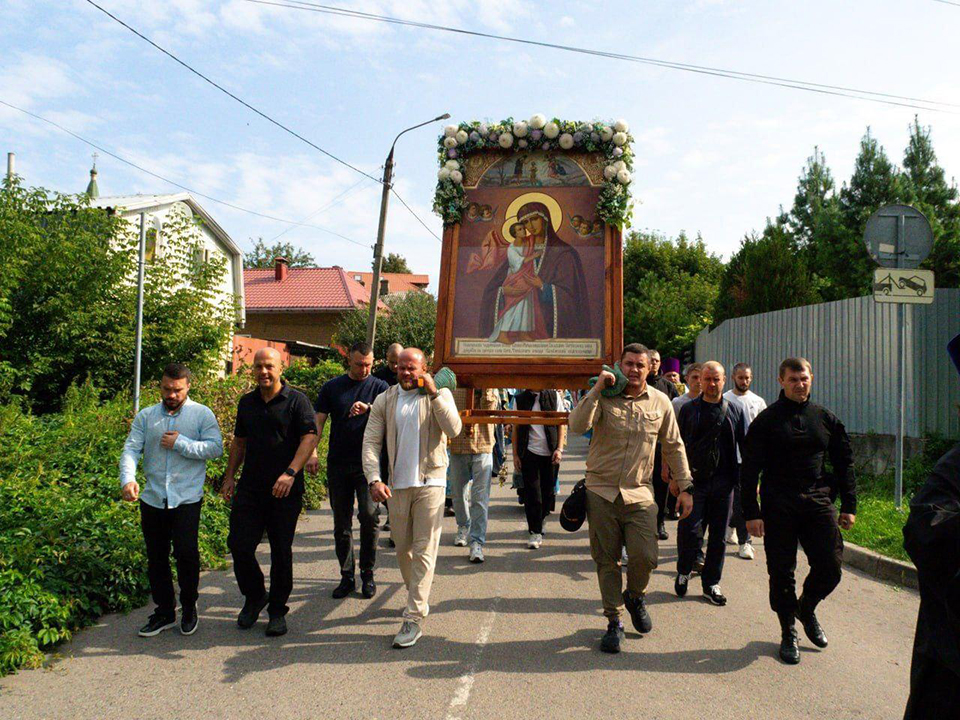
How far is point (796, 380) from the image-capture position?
18.4 feet

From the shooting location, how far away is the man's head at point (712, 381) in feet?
23.2

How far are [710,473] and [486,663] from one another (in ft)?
9.33

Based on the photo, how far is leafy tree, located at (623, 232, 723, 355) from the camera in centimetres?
3866

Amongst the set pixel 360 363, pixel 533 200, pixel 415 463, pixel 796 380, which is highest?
pixel 533 200

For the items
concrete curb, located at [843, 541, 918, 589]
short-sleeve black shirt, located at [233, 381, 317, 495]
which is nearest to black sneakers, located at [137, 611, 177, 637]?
short-sleeve black shirt, located at [233, 381, 317, 495]

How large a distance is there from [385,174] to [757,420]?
15411 millimetres

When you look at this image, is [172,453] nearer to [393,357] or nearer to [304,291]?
[393,357]

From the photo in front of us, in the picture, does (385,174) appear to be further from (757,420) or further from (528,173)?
(757,420)

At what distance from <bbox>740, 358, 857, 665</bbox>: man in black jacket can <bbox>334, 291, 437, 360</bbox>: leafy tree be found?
101 ft

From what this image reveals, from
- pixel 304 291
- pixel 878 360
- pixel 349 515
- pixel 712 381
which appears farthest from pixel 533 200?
pixel 304 291

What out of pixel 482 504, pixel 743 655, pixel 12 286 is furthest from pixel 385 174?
pixel 743 655

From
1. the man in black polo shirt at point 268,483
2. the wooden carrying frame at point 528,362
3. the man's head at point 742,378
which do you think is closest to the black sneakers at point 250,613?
the man in black polo shirt at point 268,483

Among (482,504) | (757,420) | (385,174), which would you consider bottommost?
(482,504)

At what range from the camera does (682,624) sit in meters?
6.03
